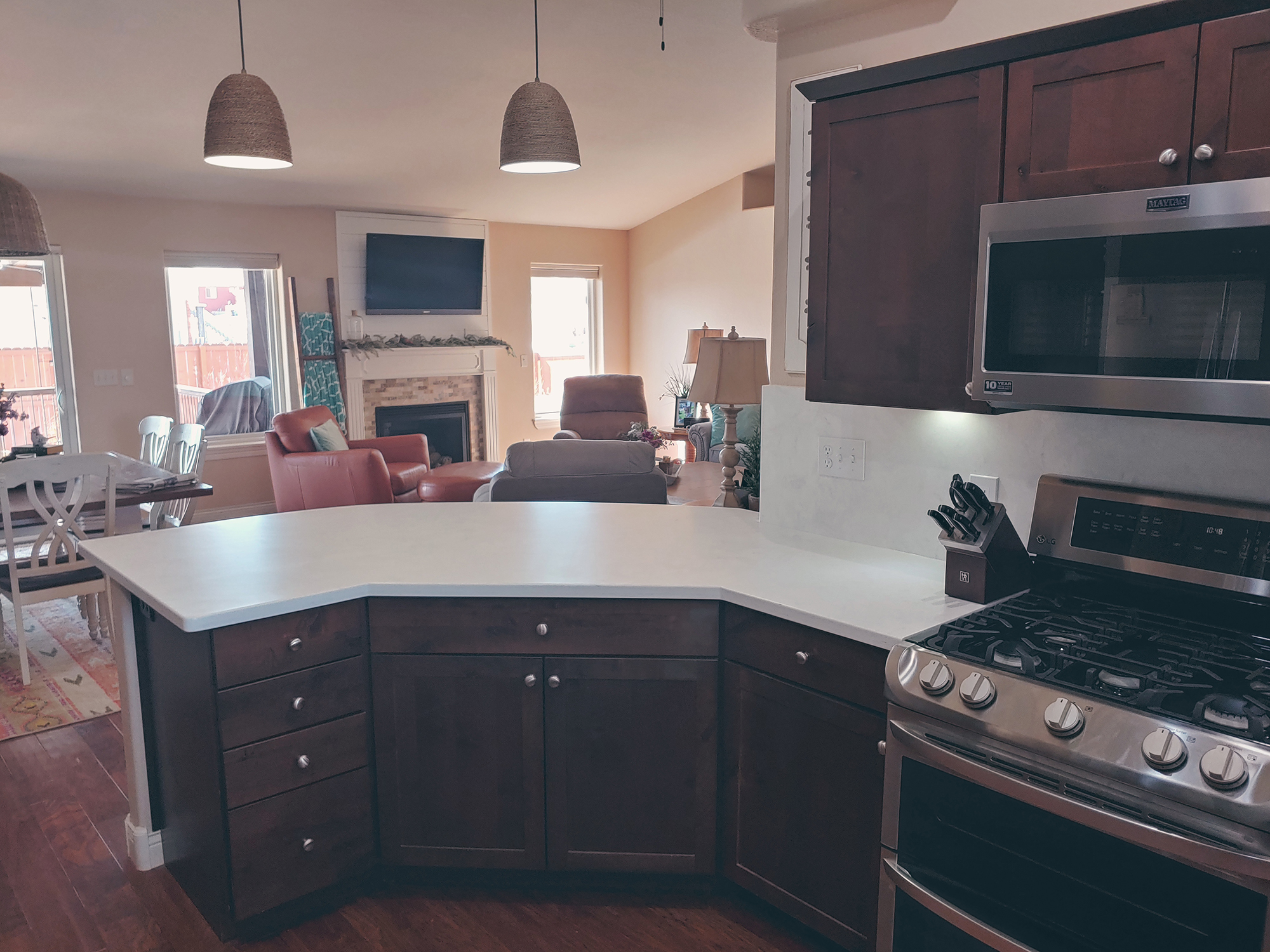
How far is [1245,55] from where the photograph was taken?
1.53m

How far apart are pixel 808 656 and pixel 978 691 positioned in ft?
1.50

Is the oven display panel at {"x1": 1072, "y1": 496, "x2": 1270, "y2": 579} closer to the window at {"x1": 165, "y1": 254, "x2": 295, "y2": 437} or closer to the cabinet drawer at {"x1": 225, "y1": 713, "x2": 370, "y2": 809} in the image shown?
the cabinet drawer at {"x1": 225, "y1": 713, "x2": 370, "y2": 809}

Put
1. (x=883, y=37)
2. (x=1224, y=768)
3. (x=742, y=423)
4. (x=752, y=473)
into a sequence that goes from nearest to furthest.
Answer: (x=1224, y=768), (x=883, y=37), (x=752, y=473), (x=742, y=423)

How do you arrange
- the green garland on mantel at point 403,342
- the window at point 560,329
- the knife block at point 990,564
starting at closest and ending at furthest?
the knife block at point 990,564 < the green garland on mantel at point 403,342 < the window at point 560,329

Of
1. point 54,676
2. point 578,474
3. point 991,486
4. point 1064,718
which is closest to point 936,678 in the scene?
point 1064,718

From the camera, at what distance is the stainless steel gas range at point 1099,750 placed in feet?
4.50

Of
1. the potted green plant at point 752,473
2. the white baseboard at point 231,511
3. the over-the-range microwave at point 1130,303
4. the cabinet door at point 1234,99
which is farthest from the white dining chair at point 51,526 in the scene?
the cabinet door at point 1234,99

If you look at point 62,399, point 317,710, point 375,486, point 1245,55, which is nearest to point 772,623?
point 317,710

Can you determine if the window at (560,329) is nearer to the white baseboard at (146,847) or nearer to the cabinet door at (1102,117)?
the white baseboard at (146,847)

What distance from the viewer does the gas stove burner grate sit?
4.76 feet

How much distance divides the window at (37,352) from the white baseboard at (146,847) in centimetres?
445

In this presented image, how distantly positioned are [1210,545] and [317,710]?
198 cm

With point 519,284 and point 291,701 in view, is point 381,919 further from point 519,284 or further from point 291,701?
point 519,284

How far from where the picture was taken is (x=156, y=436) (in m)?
5.34
